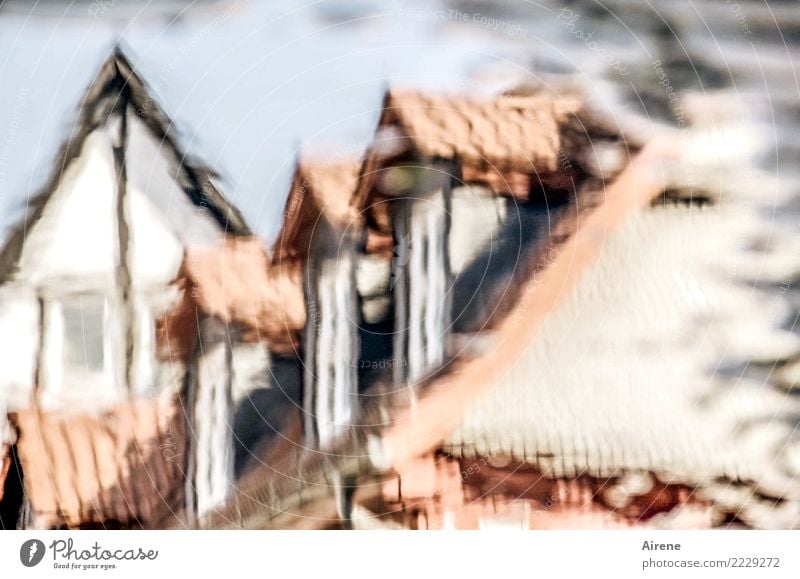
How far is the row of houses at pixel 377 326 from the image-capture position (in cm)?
66

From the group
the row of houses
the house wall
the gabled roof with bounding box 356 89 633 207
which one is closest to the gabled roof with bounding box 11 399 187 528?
the row of houses

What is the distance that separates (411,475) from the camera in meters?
0.67

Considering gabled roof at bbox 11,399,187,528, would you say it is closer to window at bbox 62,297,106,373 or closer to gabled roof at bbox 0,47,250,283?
window at bbox 62,297,106,373

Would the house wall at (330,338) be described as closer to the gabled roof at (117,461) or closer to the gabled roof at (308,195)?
the gabled roof at (308,195)

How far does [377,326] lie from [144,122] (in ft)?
0.98

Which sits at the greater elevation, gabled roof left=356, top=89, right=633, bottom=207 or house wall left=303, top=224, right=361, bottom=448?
gabled roof left=356, top=89, right=633, bottom=207
